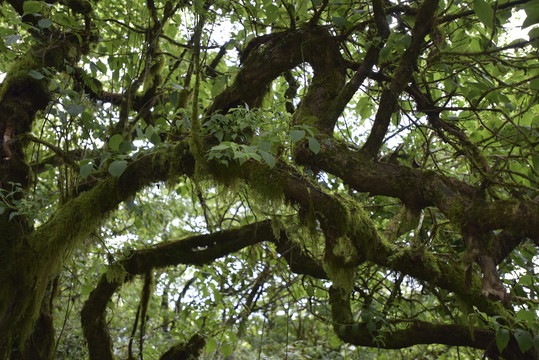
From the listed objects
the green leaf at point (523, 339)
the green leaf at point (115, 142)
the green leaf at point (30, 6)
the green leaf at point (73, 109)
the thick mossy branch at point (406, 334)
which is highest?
the green leaf at point (30, 6)

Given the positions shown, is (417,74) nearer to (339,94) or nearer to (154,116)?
(339,94)

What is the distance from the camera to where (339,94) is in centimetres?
230

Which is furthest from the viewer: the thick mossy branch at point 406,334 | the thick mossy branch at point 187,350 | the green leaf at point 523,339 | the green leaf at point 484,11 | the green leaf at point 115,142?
the thick mossy branch at point 187,350

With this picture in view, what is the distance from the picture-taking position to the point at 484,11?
4.89 ft

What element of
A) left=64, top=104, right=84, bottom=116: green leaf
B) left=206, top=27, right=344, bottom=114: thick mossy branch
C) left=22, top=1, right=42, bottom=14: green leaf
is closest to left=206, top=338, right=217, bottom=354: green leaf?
left=206, top=27, right=344, bottom=114: thick mossy branch

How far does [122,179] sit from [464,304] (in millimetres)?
1946

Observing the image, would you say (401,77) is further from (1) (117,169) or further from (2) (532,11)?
(1) (117,169)

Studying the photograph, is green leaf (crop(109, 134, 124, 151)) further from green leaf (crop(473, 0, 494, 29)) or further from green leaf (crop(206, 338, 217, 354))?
green leaf (crop(206, 338, 217, 354))

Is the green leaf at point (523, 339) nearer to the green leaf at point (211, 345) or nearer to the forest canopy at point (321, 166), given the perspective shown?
the forest canopy at point (321, 166)

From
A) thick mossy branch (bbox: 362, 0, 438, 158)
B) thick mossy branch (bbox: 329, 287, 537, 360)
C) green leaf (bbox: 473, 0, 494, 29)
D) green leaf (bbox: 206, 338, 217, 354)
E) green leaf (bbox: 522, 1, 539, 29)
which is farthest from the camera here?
green leaf (bbox: 206, 338, 217, 354)

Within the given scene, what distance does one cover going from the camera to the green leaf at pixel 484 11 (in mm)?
1470

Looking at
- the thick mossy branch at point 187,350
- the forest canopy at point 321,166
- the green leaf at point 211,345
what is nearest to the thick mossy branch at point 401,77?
the forest canopy at point 321,166

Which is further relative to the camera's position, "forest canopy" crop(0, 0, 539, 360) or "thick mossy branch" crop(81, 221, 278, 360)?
"thick mossy branch" crop(81, 221, 278, 360)

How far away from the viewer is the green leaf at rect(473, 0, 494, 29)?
1.47 meters
